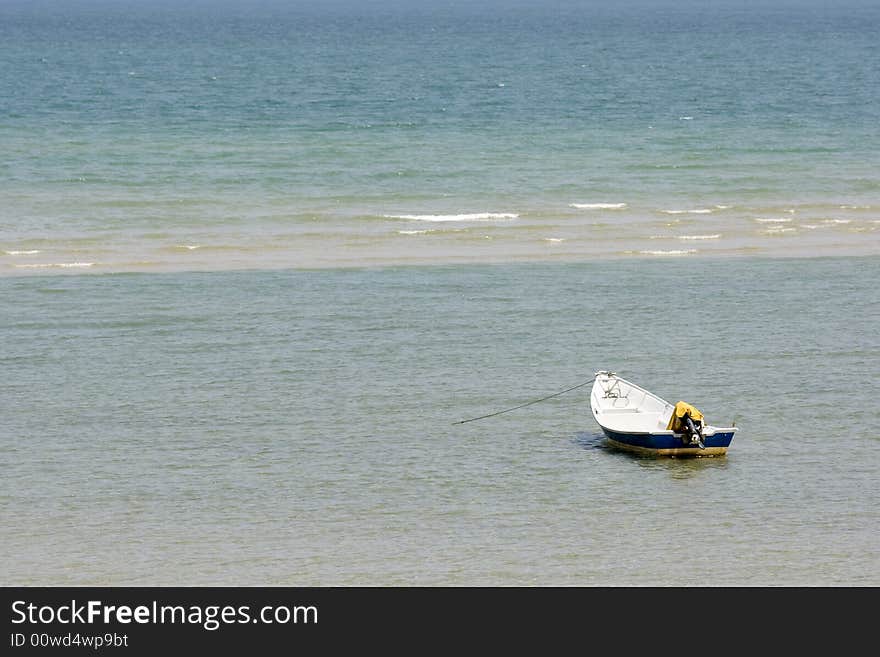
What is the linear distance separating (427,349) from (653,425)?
28.2ft

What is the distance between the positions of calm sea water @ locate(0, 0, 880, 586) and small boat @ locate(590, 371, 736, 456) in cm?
46

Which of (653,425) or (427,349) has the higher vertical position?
→ (653,425)

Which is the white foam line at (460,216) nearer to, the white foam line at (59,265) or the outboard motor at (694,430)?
the white foam line at (59,265)

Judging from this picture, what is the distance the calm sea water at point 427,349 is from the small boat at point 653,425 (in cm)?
46

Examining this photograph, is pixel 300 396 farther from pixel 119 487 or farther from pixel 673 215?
pixel 673 215

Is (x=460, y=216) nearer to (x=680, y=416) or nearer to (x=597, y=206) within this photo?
(x=597, y=206)

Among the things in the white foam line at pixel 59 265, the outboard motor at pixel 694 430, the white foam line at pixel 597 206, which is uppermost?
the outboard motor at pixel 694 430

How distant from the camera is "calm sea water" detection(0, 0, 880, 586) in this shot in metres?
25.3

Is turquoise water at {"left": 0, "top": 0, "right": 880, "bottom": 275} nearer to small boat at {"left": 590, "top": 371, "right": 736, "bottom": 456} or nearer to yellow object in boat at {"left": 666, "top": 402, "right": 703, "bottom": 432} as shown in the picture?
small boat at {"left": 590, "top": 371, "right": 736, "bottom": 456}

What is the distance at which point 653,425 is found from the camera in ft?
101

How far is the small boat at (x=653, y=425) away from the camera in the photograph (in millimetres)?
29500

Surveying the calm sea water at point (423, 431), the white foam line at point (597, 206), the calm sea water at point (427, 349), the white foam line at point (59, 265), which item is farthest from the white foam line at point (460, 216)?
the white foam line at point (59, 265)

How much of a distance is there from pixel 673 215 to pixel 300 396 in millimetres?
30606

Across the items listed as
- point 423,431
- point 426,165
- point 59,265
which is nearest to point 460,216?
point 426,165
